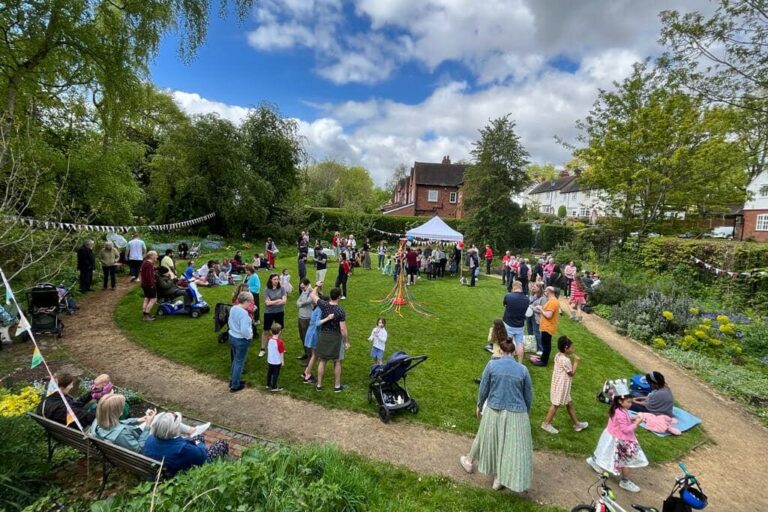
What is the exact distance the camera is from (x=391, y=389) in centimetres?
635

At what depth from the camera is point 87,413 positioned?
459 cm

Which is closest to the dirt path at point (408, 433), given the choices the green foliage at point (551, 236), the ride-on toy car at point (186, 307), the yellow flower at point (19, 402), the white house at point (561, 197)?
the yellow flower at point (19, 402)

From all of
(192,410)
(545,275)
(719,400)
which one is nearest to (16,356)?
(192,410)

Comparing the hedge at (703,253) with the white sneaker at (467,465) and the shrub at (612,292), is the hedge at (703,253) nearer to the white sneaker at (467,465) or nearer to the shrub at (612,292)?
the shrub at (612,292)

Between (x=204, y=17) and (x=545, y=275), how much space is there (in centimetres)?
1318

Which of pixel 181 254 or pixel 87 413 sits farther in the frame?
pixel 181 254

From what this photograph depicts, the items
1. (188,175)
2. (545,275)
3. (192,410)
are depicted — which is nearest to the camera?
(192,410)

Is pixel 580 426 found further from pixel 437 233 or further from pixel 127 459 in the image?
pixel 437 233

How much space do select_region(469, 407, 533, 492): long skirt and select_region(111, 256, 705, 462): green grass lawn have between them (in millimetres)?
1336

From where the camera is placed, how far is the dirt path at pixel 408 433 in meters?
4.90

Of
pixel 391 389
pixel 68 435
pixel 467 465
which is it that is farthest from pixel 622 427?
pixel 68 435

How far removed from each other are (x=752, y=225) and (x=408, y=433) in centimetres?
3755

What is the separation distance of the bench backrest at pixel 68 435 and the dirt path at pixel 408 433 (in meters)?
1.78

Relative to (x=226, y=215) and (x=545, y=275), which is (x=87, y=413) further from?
(x=226, y=215)
